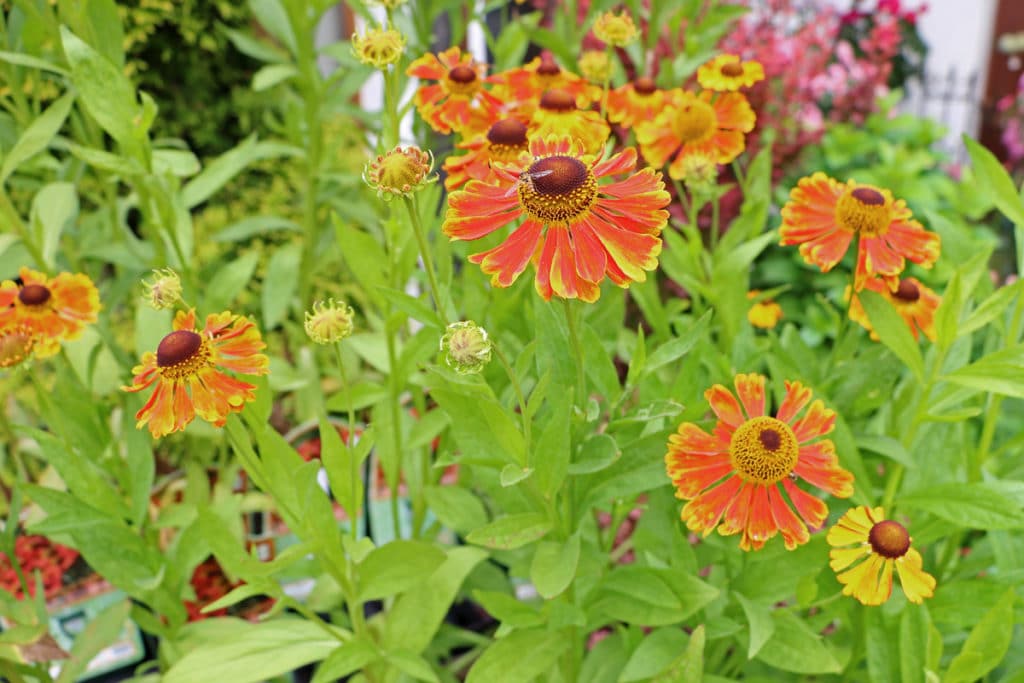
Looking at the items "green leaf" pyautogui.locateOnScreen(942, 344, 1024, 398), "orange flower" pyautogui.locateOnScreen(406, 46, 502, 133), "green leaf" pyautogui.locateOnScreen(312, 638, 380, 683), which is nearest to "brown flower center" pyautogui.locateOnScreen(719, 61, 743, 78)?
"orange flower" pyautogui.locateOnScreen(406, 46, 502, 133)

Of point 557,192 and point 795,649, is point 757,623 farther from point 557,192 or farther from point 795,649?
point 557,192

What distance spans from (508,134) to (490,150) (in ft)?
0.06

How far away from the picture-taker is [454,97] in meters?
0.69

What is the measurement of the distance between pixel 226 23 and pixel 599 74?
1.01 metres

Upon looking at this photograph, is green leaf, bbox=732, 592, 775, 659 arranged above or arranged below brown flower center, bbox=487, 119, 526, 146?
below

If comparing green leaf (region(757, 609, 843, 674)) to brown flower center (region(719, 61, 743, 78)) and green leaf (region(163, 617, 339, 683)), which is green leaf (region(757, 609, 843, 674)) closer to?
green leaf (region(163, 617, 339, 683))

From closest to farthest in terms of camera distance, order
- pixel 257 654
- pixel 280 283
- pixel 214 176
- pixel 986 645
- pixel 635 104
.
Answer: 1. pixel 986 645
2. pixel 257 654
3. pixel 635 104
4. pixel 214 176
5. pixel 280 283

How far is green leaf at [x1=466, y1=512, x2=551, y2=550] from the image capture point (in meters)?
0.52

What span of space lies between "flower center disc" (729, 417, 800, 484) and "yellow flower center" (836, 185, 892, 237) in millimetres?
165

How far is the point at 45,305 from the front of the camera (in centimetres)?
64

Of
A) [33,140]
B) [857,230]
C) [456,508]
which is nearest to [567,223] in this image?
[857,230]

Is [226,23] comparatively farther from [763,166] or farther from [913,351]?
[913,351]

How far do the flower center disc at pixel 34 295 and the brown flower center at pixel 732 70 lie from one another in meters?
0.62

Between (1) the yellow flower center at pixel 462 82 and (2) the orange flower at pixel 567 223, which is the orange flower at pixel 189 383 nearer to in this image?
(2) the orange flower at pixel 567 223
